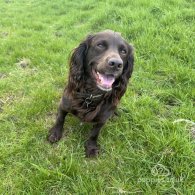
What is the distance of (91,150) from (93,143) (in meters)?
0.08

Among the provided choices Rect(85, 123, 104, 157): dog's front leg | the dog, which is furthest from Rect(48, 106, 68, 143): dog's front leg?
Rect(85, 123, 104, 157): dog's front leg

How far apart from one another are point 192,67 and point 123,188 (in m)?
2.27

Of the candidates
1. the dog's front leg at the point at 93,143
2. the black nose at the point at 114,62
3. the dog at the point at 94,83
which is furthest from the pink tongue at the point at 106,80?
the dog's front leg at the point at 93,143

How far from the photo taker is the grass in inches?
100

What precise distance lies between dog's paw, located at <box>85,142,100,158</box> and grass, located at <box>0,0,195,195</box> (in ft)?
0.19

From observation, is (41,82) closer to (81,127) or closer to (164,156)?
(81,127)

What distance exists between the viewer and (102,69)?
2.50 m

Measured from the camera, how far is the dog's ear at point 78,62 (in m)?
2.74

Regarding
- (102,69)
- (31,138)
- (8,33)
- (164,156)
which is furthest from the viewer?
(8,33)

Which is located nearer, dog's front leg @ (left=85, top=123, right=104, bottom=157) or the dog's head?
the dog's head

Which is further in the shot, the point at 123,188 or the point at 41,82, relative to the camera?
the point at 41,82

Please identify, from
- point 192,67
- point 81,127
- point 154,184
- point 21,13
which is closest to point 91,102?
point 81,127

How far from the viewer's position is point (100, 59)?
2.58m

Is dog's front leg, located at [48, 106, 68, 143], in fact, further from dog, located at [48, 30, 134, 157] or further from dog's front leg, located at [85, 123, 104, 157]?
dog's front leg, located at [85, 123, 104, 157]
